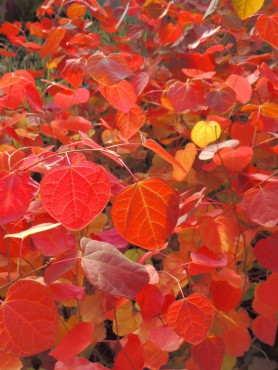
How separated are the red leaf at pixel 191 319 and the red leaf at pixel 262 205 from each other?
150mm

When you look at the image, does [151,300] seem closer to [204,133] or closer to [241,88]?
[204,133]

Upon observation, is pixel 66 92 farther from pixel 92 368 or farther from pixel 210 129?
pixel 92 368

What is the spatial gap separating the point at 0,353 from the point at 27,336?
0.19m

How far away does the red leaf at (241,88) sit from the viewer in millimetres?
1096

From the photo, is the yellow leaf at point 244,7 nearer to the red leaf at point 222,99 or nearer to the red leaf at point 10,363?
the red leaf at point 222,99

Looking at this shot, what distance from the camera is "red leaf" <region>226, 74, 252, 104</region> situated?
1096 millimetres

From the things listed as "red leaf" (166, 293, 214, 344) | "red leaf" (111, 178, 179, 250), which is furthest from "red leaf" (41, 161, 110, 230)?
"red leaf" (166, 293, 214, 344)

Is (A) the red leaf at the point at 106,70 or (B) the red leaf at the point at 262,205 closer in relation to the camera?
(B) the red leaf at the point at 262,205

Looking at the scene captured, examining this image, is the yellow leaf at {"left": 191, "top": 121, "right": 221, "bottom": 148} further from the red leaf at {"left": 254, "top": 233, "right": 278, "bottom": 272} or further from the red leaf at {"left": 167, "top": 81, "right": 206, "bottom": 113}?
the red leaf at {"left": 254, "top": 233, "right": 278, "bottom": 272}

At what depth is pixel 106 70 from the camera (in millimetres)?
946

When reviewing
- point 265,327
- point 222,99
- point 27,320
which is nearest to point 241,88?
point 222,99

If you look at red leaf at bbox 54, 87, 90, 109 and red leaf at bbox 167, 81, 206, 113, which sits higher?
red leaf at bbox 167, 81, 206, 113

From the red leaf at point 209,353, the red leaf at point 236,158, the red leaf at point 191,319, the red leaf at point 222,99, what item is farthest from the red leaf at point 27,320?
the red leaf at point 222,99

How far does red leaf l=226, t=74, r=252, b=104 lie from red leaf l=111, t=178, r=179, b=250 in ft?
1.57
